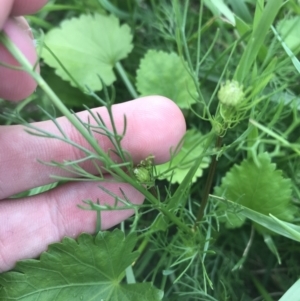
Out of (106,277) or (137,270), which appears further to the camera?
(137,270)

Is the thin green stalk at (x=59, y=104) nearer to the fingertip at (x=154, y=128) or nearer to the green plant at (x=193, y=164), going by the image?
the green plant at (x=193, y=164)

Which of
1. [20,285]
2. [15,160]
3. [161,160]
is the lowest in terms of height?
[20,285]

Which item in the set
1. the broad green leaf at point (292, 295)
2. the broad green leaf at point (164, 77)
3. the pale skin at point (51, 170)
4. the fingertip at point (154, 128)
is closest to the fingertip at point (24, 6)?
the pale skin at point (51, 170)

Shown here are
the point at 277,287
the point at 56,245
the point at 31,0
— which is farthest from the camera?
the point at 277,287

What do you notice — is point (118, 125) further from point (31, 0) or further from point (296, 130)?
point (296, 130)

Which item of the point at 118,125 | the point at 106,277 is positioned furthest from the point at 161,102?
the point at 106,277

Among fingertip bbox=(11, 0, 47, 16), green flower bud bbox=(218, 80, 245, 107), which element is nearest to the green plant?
green flower bud bbox=(218, 80, 245, 107)

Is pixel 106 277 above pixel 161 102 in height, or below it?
below
